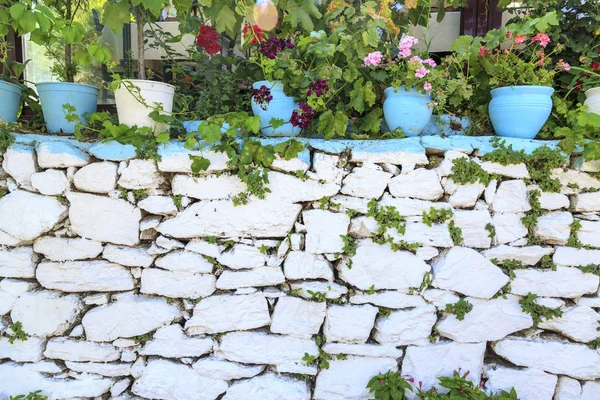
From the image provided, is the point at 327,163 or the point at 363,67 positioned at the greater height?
the point at 363,67

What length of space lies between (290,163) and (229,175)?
313 mm

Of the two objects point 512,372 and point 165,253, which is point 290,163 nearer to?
point 165,253

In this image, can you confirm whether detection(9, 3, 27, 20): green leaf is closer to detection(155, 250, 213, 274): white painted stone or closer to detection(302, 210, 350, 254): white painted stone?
detection(155, 250, 213, 274): white painted stone

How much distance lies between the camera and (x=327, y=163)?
2010 mm

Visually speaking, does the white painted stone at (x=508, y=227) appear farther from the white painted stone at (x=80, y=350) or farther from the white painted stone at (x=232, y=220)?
the white painted stone at (x=80, y=350)

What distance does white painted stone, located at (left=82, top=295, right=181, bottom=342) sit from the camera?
6.79 feet

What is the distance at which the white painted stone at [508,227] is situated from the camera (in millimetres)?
2029

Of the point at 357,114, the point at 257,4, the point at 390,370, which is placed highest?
the point at 257,4

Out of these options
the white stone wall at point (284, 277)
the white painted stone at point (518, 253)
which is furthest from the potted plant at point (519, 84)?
the white painted stone at point (518, 253)

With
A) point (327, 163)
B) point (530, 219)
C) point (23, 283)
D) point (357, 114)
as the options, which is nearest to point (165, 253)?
point (23, 283)

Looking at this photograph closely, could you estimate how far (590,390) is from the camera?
2066 millimetres

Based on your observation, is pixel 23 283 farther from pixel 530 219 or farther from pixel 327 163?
pixel 530 219

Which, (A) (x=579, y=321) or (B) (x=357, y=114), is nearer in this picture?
(A) (x=579, y=321)

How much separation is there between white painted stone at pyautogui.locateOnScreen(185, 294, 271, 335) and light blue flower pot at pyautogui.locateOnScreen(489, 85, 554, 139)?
152 centimetres
